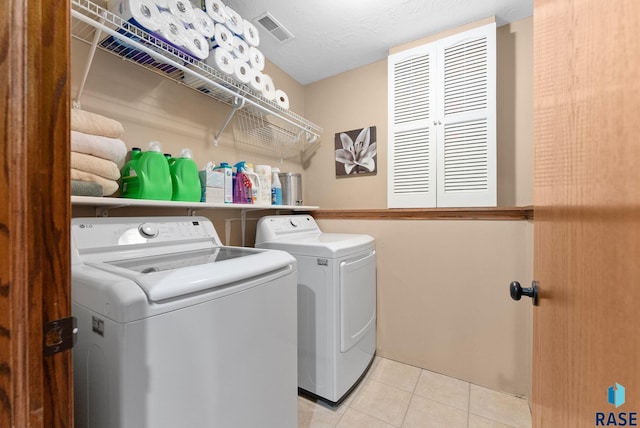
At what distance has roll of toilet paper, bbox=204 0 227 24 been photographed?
4.97 feet

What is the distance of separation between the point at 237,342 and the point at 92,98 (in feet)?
4.42

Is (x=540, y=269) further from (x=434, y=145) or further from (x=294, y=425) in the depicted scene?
(x=434, y=145)

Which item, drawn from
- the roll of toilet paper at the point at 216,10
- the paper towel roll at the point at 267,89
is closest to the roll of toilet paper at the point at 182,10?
the roll of toilet paper at the point at 216,10

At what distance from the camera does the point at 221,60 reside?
155 cm

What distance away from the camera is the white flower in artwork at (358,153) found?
2.51m

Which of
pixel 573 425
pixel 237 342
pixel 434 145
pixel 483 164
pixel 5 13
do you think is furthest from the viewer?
pixel 434 145

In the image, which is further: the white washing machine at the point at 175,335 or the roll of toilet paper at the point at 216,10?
the roll of toilet paper at the point at 216,10

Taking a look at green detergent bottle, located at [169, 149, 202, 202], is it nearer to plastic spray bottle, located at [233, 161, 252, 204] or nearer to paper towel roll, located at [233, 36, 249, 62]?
plastic spray bottle, located at [233, 161, 252, 204]

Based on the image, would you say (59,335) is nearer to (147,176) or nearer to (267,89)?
(147,176)

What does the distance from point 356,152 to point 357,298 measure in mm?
1405

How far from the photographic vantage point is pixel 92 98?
129cm

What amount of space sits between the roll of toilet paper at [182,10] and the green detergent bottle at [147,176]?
0.66 meters

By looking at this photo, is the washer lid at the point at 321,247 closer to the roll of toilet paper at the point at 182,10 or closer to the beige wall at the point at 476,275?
the beige wall at the point at 476,275

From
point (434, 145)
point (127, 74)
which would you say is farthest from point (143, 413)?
point (434, 145)
